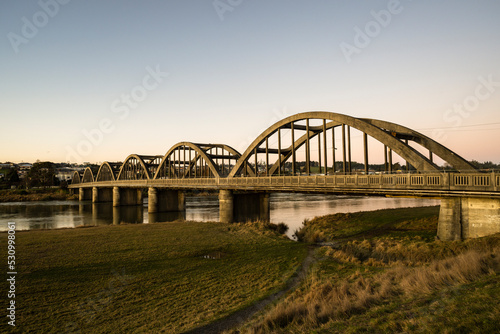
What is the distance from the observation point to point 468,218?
18234mm

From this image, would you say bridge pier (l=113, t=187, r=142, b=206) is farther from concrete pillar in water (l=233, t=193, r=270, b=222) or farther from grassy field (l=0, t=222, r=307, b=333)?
grassy field (l=0, t=222, r=307, b=333)

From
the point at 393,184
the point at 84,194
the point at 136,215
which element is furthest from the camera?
the point at 84,194

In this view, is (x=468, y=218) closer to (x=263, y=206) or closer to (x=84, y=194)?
(x=263, y=206)

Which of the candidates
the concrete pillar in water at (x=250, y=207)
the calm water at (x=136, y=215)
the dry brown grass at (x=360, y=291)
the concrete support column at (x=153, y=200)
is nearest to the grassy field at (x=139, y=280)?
the dry brown grass at (x=360, y=291)

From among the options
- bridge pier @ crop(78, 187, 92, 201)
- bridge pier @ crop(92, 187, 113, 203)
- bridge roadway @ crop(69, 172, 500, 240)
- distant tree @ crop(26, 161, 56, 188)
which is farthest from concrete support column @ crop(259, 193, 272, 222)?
distant tree @ crop(26, 161, 56, 188)

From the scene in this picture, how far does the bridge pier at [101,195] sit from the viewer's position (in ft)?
333

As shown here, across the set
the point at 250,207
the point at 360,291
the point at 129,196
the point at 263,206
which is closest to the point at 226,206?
the point at 250,207

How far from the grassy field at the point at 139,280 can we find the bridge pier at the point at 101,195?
A: 282 feet

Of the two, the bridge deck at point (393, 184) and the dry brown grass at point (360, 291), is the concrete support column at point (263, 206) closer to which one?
the bridge deck at point (393, 184)

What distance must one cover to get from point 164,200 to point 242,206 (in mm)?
29654

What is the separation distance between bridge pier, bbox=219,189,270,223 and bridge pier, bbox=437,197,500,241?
2685 centimetres

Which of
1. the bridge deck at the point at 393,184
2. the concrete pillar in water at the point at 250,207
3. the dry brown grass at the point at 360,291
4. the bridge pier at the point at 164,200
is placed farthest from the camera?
the bridge pier at the point at 164,200

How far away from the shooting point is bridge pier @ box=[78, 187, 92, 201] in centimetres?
11231

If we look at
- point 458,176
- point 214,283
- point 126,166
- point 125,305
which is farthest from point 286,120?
point 126,166
